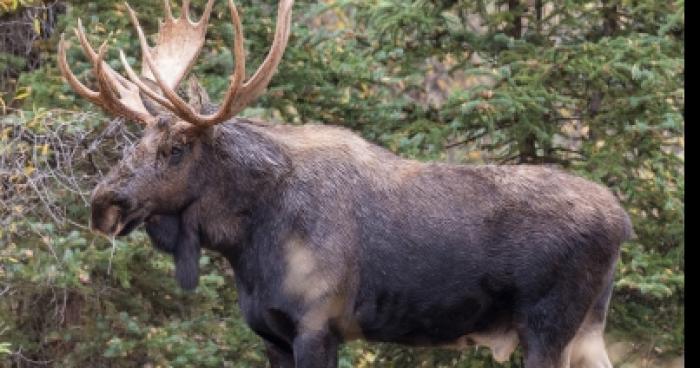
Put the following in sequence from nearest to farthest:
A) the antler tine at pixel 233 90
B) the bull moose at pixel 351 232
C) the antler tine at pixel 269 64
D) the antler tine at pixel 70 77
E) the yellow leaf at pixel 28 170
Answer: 1. the antler tine at pixel 233 90
2. the antler tine at pixel 269 64
3. the bull moose at pixel 351 232
4. the antler tine at pixel 70 77
5. the yellow leaf at pixel 28 170

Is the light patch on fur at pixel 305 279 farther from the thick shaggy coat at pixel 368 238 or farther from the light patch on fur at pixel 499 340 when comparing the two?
the light patch on fur at pixel 499 340

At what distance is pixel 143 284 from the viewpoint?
33.4ft

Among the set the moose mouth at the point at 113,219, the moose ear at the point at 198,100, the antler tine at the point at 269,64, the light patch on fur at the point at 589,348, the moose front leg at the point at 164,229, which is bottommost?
the light patch on fur at the point at 589,348

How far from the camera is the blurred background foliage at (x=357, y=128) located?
952 centimetres

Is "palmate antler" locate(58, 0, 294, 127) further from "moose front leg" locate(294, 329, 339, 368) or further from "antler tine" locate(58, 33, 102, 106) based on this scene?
"moose front leg" locate(294, 329, 339, 368)

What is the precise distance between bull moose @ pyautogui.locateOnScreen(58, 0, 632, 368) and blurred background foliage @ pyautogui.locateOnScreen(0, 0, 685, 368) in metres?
1.73

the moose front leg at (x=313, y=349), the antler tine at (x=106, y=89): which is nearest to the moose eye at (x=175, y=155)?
the antler tine at (x=106, y=89)

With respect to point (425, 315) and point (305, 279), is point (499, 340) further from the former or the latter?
point (305, 279)

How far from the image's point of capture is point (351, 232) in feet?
24.6

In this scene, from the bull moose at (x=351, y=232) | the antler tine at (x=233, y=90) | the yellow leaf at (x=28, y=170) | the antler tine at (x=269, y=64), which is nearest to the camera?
the antler tine at (x=233, y=90)

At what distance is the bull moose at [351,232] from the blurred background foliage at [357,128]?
1.73 metres

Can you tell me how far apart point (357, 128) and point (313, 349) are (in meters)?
3.41

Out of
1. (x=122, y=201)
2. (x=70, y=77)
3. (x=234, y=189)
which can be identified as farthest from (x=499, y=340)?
(x=70, y=77)

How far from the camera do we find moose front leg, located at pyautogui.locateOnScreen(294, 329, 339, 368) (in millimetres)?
7266
